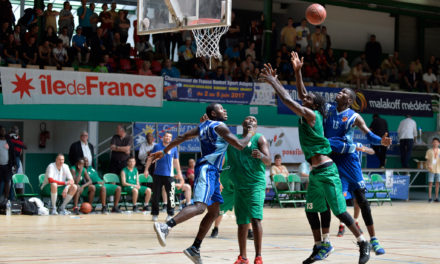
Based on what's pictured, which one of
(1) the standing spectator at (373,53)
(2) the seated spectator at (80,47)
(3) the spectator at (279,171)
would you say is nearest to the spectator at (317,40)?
(1) the standing spectator at (373,53)

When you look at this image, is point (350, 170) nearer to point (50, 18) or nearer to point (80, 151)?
point (80, 151)

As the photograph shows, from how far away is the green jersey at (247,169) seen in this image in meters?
8.60

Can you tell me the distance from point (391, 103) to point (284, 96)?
60.2 feet

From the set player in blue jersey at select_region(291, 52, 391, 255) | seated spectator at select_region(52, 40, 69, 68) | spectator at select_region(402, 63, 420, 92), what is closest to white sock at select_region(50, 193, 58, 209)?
seated spectator at select_region(52, 40, 69, 68)

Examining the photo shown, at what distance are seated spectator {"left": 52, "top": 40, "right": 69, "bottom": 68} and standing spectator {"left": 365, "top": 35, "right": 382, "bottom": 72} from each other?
14300 mm

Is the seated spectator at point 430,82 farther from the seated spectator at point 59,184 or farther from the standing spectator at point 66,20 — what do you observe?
the seated spectator at point 59,184

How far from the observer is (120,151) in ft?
63.9

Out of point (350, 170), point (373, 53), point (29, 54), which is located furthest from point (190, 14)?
point (373, 53)

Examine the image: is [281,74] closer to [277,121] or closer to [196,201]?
[277,121]

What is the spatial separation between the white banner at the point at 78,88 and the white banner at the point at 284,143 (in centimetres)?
393

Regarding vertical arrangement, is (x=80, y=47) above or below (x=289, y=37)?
below

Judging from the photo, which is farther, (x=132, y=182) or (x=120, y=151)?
(x=120, y=151)

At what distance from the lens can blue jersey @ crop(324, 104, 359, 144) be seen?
9758 mm

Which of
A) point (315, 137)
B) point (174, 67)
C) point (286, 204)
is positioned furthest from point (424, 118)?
point (315, 137)
